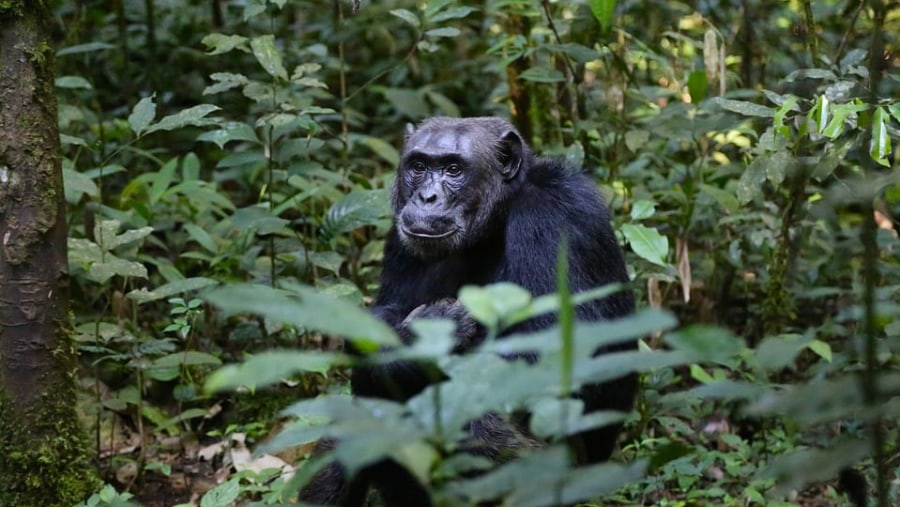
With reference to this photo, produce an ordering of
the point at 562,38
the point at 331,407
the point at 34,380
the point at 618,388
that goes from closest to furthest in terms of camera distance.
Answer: the point at 331,407, the point at 34,380, the point at 618,388, the point at 562,38

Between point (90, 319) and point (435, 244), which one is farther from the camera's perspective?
point (90, 319)

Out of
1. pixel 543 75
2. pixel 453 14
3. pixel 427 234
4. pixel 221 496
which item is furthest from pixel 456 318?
pixel 543 75

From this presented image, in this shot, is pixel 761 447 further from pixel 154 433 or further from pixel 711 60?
pixel 154 433

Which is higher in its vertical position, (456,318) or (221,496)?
(456,318)

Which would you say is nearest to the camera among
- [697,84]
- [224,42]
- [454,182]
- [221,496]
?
[221,496]

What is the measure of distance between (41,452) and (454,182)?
2.48m

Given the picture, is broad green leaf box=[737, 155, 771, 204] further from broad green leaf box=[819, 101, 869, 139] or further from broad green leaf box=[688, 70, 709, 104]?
broad green leaf box=[688, 70, 709, 104]

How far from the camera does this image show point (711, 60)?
23.3 feet

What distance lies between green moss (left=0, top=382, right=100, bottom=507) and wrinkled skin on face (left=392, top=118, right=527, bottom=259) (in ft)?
6.31

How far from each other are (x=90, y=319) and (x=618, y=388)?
3554 mm

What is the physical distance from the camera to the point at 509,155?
19.6ft

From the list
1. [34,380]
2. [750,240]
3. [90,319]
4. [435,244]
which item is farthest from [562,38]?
[34,380]

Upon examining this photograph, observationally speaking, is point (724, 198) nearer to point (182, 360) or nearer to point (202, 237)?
point (202, 237)

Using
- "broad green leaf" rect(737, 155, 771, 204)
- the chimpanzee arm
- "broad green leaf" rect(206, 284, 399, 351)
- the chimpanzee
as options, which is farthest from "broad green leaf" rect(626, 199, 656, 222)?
"broad green leaf" rect(206, 284, 399, 351)
